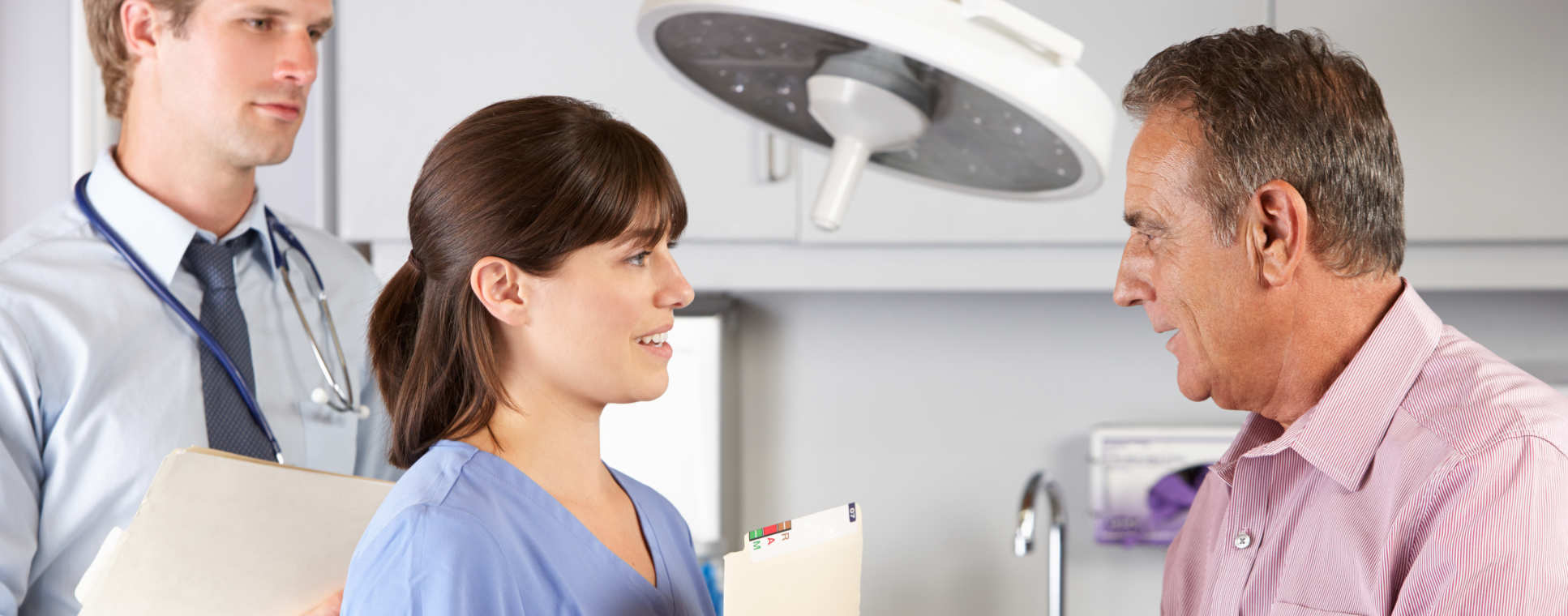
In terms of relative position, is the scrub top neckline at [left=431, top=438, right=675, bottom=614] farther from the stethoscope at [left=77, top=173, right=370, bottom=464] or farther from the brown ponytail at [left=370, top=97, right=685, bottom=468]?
the stethoscope at [left=77, top=173, right=370, bottom=464]

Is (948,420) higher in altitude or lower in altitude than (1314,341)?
lower

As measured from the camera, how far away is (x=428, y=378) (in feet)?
2.87

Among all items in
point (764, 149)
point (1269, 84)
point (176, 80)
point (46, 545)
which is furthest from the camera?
point (764, 149)

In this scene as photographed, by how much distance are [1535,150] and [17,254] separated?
180 centimetres

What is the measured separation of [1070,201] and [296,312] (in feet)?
3.28

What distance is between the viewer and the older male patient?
724 mm

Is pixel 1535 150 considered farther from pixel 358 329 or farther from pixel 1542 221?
pixel 358 329

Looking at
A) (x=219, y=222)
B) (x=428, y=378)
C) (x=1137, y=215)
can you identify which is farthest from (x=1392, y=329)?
(x=219, y=222)

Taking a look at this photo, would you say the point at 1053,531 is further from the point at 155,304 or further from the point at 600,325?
the point at 155,304

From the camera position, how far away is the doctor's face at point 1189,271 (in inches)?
32.7

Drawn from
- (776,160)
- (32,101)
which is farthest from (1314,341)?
(32,101)

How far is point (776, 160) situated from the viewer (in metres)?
1.70

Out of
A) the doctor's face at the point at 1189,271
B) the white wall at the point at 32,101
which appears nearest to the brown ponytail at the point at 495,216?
the doctor's face at the point at 1189,271

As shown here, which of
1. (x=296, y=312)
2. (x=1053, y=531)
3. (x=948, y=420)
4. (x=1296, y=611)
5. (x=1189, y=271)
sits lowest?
(x=1053, y=531)
